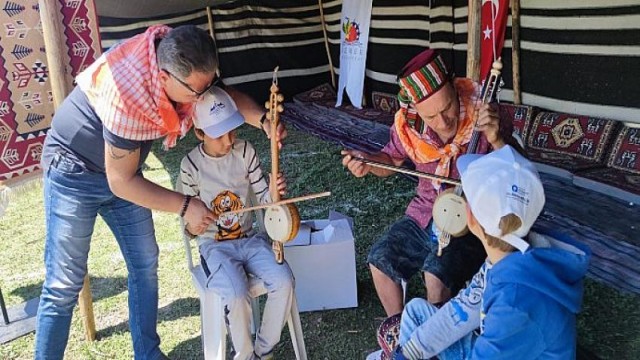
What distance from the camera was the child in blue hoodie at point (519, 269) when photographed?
57.7 inches

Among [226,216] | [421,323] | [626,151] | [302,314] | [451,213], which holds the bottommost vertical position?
[302,314]

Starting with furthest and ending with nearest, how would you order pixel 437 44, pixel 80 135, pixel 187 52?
pixel 437 44
pixel 80 135
pixel 187 52

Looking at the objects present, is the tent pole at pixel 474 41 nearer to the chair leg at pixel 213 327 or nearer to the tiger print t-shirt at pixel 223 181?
the tiger print t-shirt at pixel 223 181

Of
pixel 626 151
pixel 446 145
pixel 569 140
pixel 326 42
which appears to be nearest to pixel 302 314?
pixel 446 145

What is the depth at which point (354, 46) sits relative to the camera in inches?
301

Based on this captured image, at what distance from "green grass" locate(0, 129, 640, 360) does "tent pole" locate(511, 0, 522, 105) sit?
168cm

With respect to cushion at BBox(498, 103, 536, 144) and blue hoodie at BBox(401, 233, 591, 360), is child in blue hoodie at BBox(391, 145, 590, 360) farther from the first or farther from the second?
cushion at BBox(498, 103, 536, 144)

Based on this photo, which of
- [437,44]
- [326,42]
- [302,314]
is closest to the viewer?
[302,314]

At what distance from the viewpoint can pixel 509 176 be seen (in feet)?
5.08

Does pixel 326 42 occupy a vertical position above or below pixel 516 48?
below

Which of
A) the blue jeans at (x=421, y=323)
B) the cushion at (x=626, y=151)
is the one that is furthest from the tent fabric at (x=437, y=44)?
the blue jeans at (x=421, y=323)

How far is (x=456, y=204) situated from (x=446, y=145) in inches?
12.3

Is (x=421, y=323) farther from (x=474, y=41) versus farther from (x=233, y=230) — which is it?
(x=474, y=41)

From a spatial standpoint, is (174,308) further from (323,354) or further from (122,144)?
(122,144)
